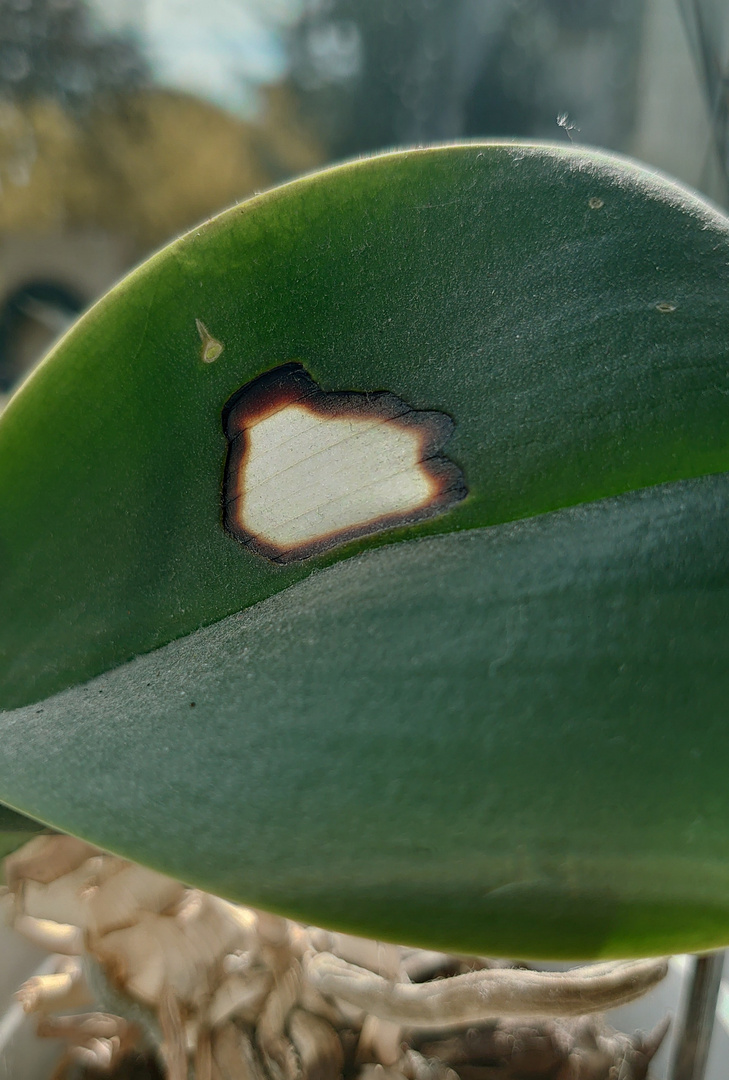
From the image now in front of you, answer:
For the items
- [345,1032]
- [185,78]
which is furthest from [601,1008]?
[185,78]

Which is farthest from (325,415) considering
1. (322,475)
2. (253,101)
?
(253,101)

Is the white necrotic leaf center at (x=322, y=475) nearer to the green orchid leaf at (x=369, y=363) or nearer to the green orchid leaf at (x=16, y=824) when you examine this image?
the green orchid leaf at (x=369, y=363)

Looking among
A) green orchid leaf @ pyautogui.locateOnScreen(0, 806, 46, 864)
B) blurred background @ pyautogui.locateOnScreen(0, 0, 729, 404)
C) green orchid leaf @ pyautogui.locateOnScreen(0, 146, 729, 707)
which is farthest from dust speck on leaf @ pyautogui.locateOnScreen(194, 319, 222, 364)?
blurred background @ pyautogui.locateOnScreen(0, 0, 729, 404)

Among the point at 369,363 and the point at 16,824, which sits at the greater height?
the point at 369,363

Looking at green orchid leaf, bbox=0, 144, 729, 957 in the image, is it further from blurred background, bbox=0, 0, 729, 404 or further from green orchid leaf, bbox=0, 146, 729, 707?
blurred background, bbox=0, 0, 729, 404

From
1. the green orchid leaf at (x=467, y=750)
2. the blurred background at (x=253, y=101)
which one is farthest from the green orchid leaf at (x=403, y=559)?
the blurred background at (x=253, y=101)

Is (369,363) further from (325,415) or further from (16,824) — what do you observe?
(16,824)
